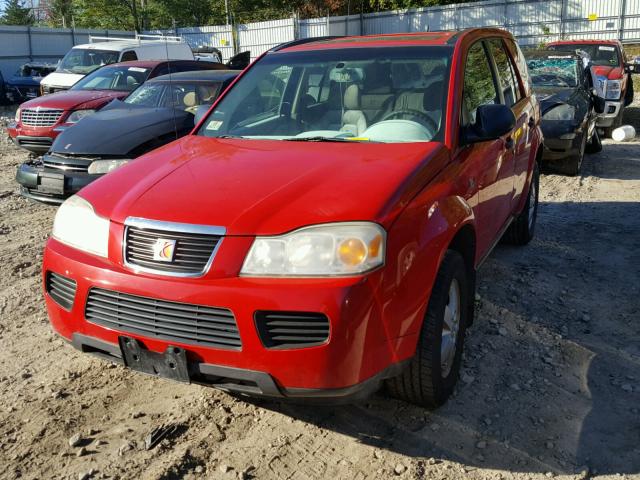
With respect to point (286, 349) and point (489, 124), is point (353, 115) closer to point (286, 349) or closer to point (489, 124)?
point (489, 124)

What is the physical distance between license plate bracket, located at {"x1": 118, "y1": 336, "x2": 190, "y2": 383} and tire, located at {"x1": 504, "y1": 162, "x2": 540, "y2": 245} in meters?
3.67

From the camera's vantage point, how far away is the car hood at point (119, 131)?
6.18 m

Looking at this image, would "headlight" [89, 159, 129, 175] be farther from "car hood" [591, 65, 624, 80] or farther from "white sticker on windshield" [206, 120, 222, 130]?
"car hood" [591, 65, 624, 80]

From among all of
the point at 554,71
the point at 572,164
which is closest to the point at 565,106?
the point at 572,164

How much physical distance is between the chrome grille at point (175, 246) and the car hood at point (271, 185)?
0.14ft

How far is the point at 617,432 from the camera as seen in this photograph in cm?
309

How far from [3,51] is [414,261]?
90.7 ft

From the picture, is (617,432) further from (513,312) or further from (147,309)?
(147,309)

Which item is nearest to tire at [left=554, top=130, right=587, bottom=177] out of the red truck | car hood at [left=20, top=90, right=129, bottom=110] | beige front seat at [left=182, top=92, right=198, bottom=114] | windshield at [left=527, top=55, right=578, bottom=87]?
windshield at [left=527, top=55, right=578, bottom=87]

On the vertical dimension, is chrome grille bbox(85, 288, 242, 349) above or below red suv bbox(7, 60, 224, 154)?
below

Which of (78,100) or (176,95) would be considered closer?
(176,95)

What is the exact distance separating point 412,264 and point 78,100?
322 inches

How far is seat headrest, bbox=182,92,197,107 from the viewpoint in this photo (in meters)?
7.43

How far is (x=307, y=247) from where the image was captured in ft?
8.42
